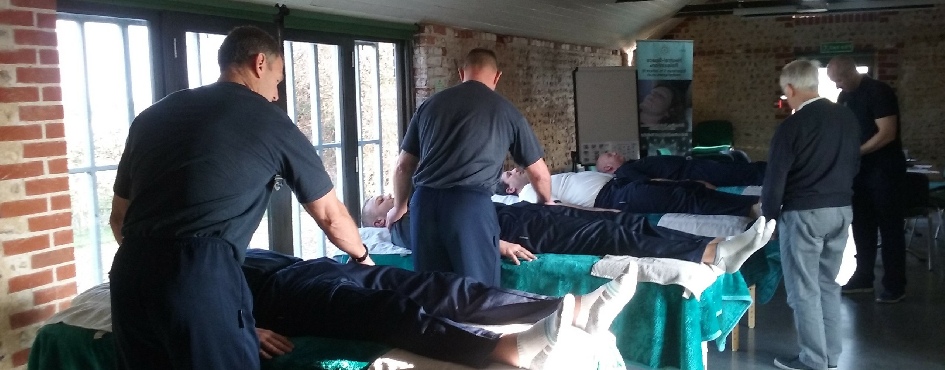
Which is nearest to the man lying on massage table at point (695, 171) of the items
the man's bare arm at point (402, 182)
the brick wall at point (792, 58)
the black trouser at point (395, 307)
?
the man's bare arm at point (402, 182)

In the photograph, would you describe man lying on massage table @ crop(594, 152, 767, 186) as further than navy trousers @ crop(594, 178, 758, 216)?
Yes

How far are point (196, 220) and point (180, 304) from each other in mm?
195

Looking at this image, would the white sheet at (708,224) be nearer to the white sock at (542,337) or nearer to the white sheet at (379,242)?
the white sheet at (379,242)

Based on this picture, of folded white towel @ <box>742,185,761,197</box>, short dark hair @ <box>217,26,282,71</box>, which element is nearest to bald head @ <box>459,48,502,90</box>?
short dark hair @ <box>217,26,282,71</box>

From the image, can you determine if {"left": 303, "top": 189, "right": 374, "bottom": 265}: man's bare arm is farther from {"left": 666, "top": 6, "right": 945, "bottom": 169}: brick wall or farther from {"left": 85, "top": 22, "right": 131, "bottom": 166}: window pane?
{"left": 666, "top": 6, "right": 945, "bottom": 169}: brick wall

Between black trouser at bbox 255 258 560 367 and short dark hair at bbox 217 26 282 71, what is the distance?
0.72m

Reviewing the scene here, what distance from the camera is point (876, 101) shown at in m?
4.27

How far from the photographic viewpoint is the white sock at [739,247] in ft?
9.15

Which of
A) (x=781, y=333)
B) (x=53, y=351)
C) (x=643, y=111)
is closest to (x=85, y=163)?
(x=53, y=351)

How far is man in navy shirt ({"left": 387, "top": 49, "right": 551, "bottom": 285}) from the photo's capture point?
2963 millimetres

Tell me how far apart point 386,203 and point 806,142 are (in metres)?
2.00

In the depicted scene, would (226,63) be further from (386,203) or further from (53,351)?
(386,203)

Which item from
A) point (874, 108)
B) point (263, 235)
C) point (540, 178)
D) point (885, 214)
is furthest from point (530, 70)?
point (540, 178)

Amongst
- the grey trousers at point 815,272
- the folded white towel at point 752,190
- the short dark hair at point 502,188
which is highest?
the short dark hair at point 502,188
